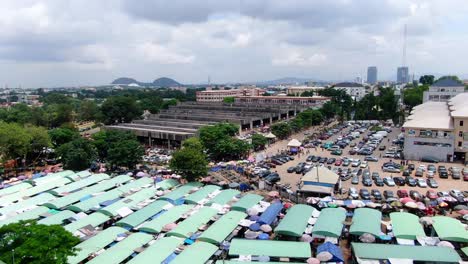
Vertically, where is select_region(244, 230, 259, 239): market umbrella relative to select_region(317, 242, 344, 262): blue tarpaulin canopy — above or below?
below

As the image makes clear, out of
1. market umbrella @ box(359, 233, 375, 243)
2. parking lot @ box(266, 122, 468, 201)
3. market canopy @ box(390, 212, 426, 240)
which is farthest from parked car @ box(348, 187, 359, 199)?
market umbrella @ box(359, 233, 375, 243)

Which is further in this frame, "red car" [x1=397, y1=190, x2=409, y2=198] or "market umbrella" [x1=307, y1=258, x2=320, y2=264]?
"red car" [x1=397, y1=190, x2=409, y2=198]

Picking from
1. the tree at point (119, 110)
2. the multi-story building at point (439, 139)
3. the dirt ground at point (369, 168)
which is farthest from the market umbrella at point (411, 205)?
the tree at point (119, 110)

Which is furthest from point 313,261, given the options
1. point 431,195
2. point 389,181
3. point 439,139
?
point 439,139

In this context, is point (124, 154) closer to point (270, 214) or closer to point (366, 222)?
point (270, 214)

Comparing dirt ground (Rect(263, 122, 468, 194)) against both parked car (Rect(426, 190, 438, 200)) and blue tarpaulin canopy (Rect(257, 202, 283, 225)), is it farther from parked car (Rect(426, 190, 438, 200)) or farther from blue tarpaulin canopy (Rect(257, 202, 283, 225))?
blue tarpaulin canopy (Rect(257, 202, 283, 225))

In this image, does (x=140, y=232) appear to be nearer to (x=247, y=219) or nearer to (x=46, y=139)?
(x=247, y=219)
